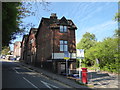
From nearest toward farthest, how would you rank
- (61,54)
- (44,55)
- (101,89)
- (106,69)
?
(101,89) → (61,54) → (106,69) → (44,55)

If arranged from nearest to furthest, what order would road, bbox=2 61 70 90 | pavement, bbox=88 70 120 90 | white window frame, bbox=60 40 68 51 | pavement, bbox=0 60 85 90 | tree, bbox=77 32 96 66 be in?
pavement, bbox=0 60 85 90
road, bbox=2 61 70 90
pavement, bbox=88 70 120 90
white window frame, bbox=60 40 68 51
tree, bbox=77 32 96 66

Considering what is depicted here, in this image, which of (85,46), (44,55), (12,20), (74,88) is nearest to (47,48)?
Answer: (44,55)

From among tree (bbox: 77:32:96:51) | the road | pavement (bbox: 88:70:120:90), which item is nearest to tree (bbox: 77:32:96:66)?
tree (bbox: 77:32:96:51)

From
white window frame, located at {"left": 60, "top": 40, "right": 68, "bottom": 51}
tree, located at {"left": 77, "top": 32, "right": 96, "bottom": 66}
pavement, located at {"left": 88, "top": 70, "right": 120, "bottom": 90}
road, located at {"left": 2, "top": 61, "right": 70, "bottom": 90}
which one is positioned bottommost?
pavement, located at {"left": 88, "top": 70, "right": 120, "bottom": 90}

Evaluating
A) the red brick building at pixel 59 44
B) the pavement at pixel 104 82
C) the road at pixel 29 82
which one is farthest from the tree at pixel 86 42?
the road at pixel 29 82

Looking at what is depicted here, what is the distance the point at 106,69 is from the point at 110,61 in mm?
Result: 1828

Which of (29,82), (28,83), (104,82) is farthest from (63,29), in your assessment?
(28,83)

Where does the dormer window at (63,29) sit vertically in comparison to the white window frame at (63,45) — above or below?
above

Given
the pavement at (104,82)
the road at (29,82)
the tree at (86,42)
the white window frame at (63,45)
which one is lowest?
the pavement at (104,82)

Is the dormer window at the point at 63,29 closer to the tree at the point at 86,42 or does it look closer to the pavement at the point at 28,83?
the pavement at the point at 28,83

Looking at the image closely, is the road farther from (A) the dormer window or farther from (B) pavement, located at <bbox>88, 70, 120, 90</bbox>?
(A) the dormer window

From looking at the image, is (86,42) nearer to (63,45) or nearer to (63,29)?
(63,29)

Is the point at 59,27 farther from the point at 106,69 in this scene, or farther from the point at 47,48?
the point at 106,69

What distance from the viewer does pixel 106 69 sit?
25.1 meters
